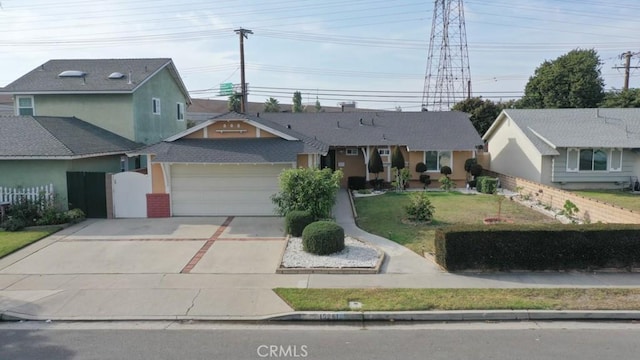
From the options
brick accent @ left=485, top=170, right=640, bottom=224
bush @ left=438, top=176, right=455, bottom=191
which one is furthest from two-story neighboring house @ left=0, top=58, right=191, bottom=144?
brick accent @ left=485, top=170, right=640, bottom=224

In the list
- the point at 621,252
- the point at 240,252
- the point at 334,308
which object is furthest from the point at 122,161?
the point at 621,252

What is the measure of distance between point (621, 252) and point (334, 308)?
7448 mm

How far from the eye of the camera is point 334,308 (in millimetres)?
8836

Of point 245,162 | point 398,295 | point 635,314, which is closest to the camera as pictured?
point 635,314

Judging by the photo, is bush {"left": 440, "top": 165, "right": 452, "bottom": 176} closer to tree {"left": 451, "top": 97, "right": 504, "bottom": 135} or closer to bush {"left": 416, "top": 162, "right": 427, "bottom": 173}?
bush {"left": 416, "top": 162, "right": 427, "bottom": 173}

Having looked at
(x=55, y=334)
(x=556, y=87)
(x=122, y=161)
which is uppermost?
(x=556, y=87)

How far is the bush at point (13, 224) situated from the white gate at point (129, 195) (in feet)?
10.1

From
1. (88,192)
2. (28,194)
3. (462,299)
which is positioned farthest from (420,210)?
(28,194)

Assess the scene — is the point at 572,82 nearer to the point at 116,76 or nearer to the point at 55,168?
the point at 116,76

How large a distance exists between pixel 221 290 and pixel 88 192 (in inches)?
427

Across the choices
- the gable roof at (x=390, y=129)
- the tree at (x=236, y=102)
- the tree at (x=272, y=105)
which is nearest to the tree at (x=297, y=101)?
the tree at (x=272, y=105)

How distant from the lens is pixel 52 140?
19016 mm

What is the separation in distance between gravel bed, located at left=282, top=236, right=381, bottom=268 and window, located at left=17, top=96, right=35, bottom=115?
63.2 feet

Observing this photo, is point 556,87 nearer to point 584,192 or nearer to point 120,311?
point 584,192
